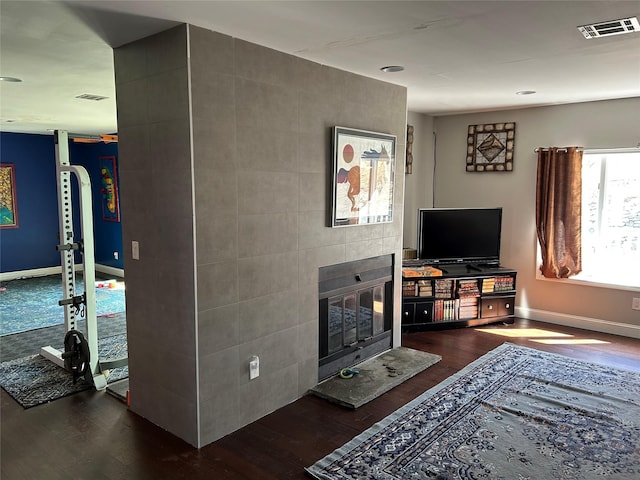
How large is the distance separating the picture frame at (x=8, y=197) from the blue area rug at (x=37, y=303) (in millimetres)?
959

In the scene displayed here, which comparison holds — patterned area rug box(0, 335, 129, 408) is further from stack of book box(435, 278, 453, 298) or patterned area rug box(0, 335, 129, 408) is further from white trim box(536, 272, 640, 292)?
white trim box(536, 272, 640, 292)

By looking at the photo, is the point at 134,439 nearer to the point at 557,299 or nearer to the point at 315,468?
the point at 315,468

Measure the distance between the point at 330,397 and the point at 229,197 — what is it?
161 centimetres

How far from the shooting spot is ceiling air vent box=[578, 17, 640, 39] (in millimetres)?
2553

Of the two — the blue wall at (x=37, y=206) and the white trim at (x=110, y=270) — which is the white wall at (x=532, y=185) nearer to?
the white trim at (x=110, y=270)

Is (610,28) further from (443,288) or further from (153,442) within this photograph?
(153,442)

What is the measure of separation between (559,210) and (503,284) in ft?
3.31

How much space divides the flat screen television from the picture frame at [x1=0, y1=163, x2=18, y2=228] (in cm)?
644

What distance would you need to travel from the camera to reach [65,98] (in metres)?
4.54

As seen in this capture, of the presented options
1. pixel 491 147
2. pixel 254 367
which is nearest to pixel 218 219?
pixel 254 367

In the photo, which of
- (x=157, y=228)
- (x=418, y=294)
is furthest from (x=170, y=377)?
(x=418, y=294)

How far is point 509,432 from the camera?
3.01m

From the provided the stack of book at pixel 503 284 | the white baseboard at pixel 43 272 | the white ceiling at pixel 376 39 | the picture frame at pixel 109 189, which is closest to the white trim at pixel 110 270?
the white baseboard at pixel 43 272

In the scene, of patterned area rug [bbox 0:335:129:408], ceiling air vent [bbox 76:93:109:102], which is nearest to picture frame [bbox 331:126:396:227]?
patterned area rug [bbox 0:335:129:408]
